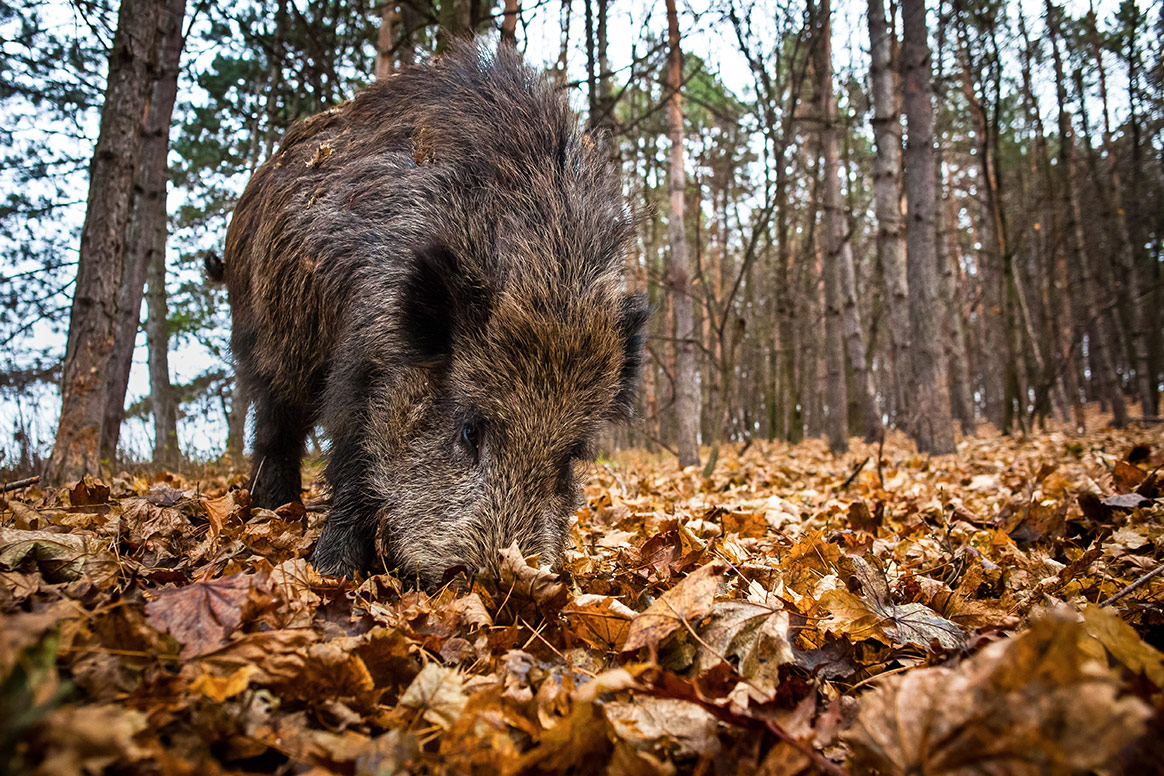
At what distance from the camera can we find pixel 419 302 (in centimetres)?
278

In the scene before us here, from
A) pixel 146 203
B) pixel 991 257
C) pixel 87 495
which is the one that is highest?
pixel 991 257

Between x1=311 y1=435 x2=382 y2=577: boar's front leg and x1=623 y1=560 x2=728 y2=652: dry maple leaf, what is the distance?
1506 millimetres

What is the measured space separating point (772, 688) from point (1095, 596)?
1345mm

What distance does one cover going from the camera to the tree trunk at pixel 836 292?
12.5 m

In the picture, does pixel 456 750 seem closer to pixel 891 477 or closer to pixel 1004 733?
pixel 1004 733

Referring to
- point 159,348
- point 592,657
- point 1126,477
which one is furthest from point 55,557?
point 159,348

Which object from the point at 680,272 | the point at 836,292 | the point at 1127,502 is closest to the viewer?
the point at 1127,502

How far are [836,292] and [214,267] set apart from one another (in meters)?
12.0

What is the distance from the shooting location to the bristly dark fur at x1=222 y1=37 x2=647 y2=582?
265 cm

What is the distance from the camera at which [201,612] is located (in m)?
1.49

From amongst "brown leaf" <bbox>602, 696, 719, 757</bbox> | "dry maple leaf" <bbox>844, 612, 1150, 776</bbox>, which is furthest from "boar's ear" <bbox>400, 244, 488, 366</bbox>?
"dry maple leaf" <bbox>844, 612, 1150, 776</bbox>

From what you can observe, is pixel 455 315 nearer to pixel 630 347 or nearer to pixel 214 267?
pixel 630 347

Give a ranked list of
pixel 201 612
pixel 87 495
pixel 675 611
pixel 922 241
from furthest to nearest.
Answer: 1. pixel 922 241
2. pixel 87 495
3. pixel 675 611
4. pixel 201 612

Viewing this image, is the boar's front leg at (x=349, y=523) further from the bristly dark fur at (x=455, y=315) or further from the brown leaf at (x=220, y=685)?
the brown leaf at (x=220, y=685)
